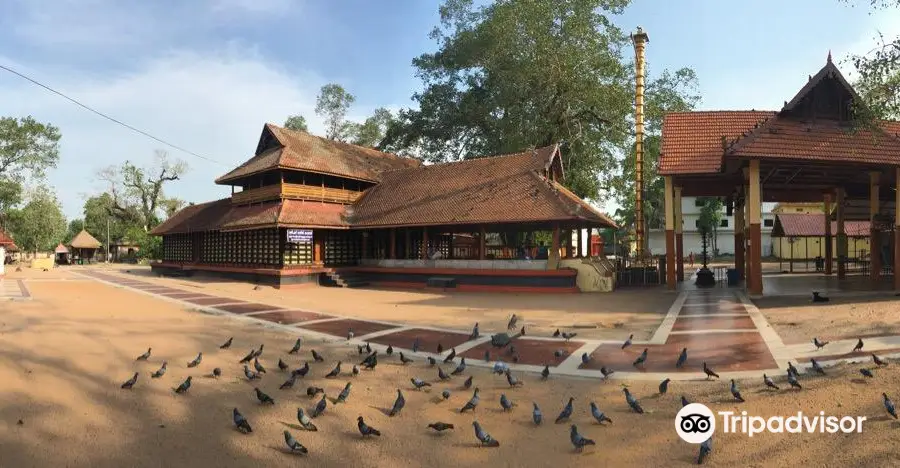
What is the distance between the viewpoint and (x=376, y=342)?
10.3 m

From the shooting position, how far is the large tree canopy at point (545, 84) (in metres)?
25.9

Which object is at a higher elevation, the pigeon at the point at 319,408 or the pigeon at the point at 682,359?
the pigeon at the point at 682,359

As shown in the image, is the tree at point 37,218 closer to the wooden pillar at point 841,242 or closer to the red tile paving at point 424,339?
the red tile paving at point 424,339

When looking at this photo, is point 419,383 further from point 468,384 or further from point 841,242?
point 841,242

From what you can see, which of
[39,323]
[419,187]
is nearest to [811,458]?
[39,323]

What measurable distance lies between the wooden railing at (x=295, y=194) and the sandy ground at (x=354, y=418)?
1612cm

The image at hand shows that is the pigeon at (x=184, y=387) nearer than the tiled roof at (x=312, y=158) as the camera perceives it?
Yes

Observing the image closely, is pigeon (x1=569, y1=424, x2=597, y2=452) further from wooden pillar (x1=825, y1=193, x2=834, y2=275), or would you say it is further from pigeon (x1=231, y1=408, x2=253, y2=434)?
wooden pillar (x1=825, y1=193, x2=834, y2=275)

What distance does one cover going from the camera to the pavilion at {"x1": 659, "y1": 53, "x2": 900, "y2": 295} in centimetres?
1498

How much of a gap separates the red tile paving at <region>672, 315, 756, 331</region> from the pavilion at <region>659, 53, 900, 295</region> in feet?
13.9

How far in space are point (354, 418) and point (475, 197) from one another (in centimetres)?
1683

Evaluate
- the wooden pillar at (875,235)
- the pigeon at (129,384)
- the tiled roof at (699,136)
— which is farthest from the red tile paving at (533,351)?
the wooden pillar at (875,235)

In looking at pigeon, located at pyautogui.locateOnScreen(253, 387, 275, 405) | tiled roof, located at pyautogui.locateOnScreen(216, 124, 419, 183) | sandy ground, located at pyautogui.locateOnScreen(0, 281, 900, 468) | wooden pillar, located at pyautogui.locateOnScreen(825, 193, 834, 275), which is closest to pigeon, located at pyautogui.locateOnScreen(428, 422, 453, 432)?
sandy ground, located at pyautogui.locateOnScreen(0, 281, 900, 468)

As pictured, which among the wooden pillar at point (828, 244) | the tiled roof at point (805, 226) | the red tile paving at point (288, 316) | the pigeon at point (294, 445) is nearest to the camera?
the pigeon at point (294, 445)
